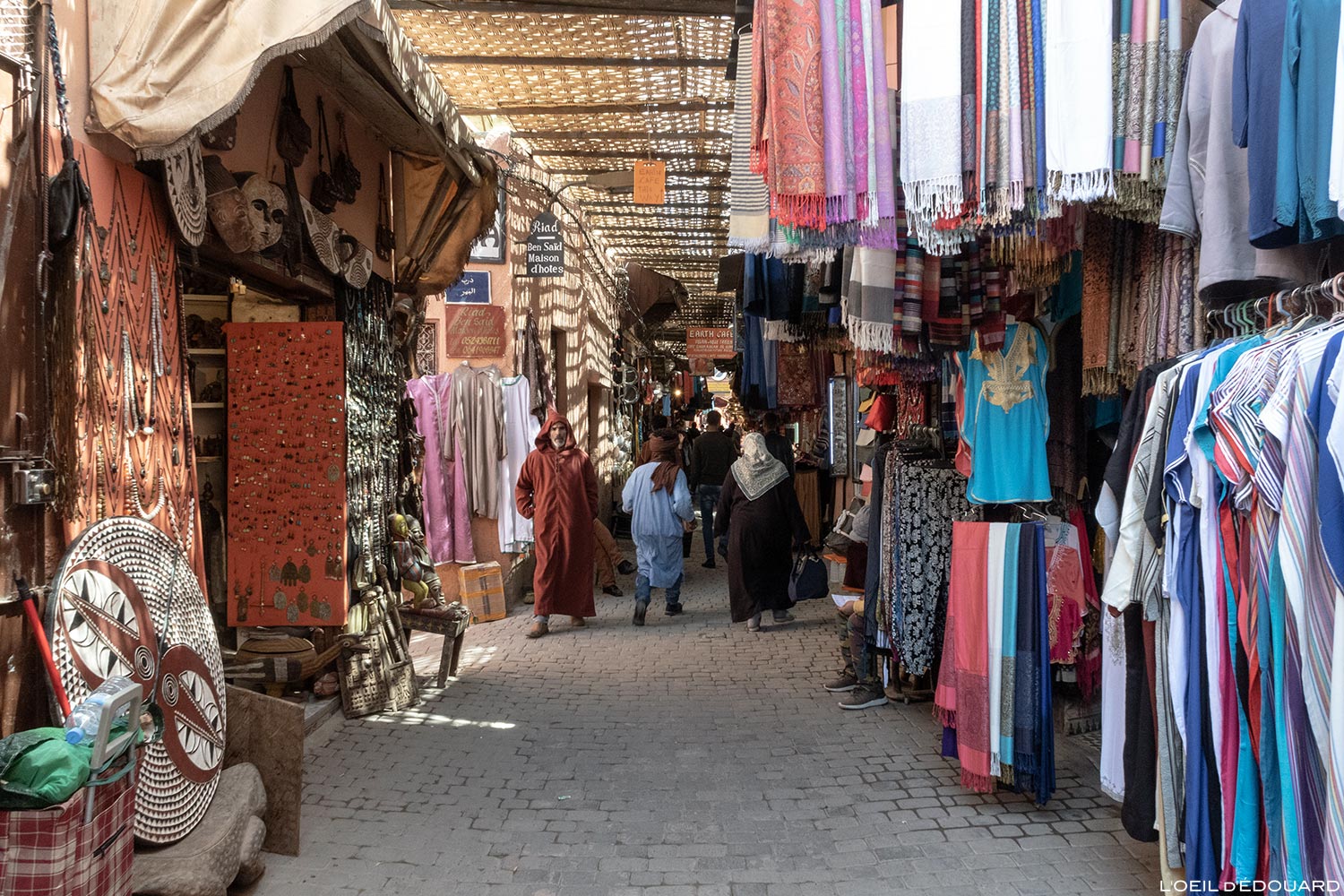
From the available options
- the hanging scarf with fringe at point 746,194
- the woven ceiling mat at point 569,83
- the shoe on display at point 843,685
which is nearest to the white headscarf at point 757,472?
the shoe on display at point 843,685

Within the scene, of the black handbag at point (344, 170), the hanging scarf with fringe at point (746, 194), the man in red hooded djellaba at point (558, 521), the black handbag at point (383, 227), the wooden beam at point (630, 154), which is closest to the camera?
the hanging scarf with fringe at point (746, 194)

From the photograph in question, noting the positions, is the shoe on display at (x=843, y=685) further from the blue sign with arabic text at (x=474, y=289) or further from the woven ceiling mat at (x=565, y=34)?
the blue sign with arabic text at (x=474, y=289)

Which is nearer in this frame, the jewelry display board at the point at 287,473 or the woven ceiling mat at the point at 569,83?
the jewelry display board at the point at 287,473

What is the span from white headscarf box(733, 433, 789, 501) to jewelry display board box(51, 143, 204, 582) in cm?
468

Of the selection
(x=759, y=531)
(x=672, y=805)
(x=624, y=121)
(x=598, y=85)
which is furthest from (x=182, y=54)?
(x=759, y=531)

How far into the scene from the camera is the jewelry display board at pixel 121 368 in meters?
2.99

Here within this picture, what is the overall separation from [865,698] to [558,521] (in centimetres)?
327

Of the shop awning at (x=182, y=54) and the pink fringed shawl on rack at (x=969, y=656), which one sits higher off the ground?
the shop awning at (x=182, y=54)

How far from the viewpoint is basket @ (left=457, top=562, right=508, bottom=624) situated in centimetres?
845

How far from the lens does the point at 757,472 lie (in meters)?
7.71

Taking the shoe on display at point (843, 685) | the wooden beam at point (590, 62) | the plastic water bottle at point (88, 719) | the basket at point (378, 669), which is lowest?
the shoe on display at point (843, 685)

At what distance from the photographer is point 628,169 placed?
906 cm

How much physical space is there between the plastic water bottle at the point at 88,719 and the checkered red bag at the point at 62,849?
145mm

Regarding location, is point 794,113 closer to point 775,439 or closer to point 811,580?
point 811,580
